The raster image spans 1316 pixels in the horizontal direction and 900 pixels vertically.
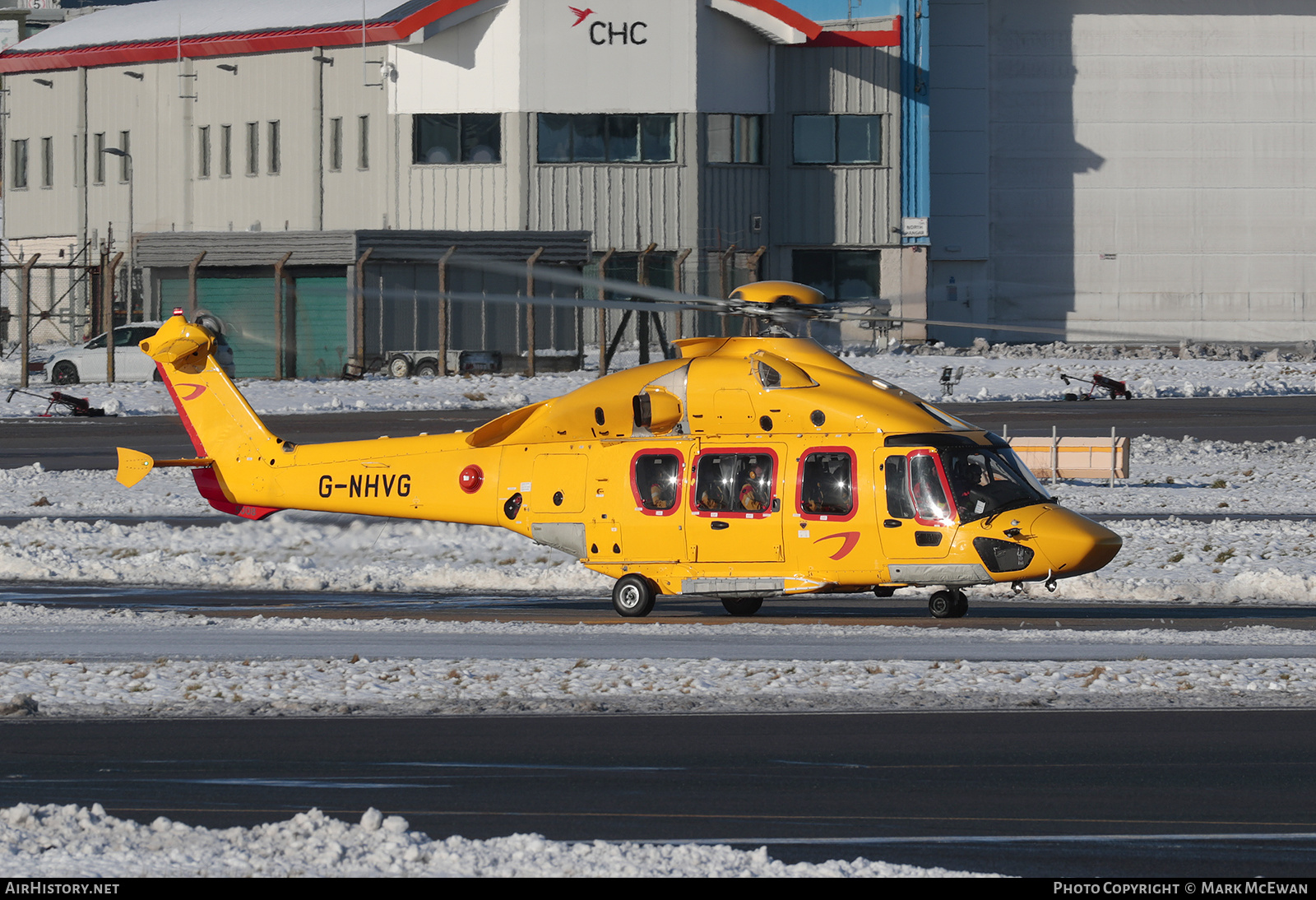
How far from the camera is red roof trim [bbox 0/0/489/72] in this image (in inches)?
2045

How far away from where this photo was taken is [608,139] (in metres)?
54.2

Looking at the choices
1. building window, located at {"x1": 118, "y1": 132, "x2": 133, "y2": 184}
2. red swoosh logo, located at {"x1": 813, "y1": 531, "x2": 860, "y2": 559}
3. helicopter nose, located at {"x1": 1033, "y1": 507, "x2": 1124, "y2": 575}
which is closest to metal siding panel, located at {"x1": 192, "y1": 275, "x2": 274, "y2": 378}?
building window, located at {"x1": 118, "y1": 132, "x2": 133, "y2": 184}

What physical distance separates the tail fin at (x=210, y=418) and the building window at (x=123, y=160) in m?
41.5

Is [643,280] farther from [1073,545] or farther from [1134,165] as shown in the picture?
[1073,545]

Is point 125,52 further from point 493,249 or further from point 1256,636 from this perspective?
point 1256,636

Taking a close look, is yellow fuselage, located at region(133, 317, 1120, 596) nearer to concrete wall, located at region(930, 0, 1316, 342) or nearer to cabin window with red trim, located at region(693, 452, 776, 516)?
cabin window with red trim, located at region(693, 452, 776, 516)

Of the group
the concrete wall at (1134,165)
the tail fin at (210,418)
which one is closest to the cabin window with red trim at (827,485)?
the tail fin at (210,418)

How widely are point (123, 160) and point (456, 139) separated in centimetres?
1400

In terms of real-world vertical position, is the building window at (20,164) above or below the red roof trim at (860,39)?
below

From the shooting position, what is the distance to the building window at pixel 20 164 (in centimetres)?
6519

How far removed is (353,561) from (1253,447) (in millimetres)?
18164

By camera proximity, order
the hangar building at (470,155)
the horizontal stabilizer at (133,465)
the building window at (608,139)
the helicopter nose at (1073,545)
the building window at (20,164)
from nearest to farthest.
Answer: the helicopter nose at (1073,545) → the horizontal stabilizer at (133,465) → the hangar building at (470,155) → the building window at (608,139) → the building window at (20,164)

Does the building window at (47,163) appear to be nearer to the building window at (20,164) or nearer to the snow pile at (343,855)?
the building window at (20,164)
